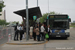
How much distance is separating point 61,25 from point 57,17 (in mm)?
997

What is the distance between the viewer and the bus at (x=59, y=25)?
637 inches

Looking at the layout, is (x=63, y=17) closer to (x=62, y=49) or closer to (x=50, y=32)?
(x=50, y=32)

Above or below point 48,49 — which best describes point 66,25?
above

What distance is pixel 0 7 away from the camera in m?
33.8

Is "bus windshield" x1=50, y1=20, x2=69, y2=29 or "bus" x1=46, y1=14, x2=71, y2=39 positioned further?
"bus windshield" x1=50, y1=20, x2=69, y2=29

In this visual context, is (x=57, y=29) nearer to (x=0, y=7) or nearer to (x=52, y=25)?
(x=52, y=25)

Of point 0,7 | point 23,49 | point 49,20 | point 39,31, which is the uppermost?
point 0,7

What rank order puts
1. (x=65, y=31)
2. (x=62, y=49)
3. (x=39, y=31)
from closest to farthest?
(x=62, y=49) < (x=39, y=31) < (x=65, y=31)

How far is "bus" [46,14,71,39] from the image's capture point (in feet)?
53.1

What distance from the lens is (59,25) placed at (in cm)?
1634

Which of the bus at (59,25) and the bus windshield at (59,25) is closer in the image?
the bus at (59,25)

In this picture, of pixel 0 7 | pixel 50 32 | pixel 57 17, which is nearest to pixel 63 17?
pixel 57 17

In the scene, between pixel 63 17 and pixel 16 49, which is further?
pixel 63 17

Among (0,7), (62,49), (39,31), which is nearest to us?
(62,49)
